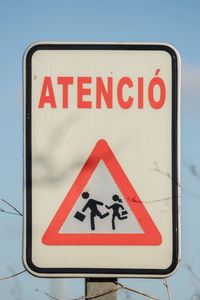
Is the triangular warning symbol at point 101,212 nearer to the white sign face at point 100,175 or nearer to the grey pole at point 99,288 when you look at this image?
the white sign face at point 100,175

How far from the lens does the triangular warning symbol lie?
2154 mm

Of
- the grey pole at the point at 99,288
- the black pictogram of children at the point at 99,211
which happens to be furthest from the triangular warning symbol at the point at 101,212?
the grey pole at the point at 99,288

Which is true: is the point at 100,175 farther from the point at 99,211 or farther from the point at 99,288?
the point at 99,288

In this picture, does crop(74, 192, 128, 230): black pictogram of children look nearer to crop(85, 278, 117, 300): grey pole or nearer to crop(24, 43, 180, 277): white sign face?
crop(24, 43, 180, 277): white sign face

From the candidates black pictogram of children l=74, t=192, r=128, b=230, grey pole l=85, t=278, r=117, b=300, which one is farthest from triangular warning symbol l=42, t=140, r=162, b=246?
grey pole l=85, t=278, r=117, b=300

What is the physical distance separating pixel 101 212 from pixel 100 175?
12cm

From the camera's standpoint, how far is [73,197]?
2154 mm

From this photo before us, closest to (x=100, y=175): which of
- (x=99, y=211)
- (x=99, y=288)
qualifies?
(x=99, y=211)

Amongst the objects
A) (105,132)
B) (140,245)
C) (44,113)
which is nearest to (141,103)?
(105,132)

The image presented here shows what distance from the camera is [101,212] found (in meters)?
2.16

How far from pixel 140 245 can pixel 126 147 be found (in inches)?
13.0

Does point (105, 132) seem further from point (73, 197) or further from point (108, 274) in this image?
point (108, 274)

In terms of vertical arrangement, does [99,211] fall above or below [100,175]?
below

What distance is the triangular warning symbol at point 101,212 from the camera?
2154 mm
